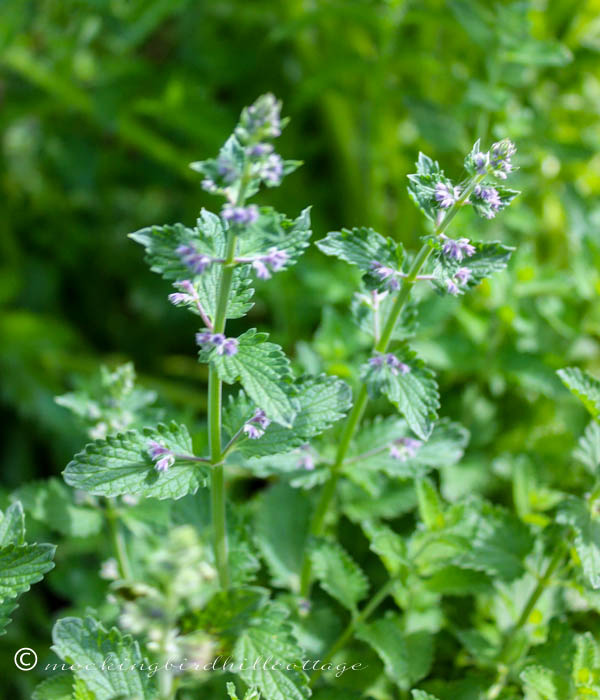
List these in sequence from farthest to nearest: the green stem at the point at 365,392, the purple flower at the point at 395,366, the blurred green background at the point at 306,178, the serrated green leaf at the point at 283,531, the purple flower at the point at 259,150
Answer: the blurred green background at the point at 306,178
the serrated green leaf at the point at 283,531
the purple flower at the point at 395,366
the green stem at the point at 365,392
the purple flower at the point at 259,150

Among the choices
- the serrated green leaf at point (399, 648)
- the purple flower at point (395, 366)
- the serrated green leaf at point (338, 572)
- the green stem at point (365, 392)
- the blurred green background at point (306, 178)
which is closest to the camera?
the green stem at point (365, 392)

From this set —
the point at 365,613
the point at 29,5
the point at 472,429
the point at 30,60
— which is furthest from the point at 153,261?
the point at 29,5

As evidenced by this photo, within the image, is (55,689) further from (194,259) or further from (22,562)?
(194,259)

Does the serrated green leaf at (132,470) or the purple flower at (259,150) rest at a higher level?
the purple flower at (259,150)

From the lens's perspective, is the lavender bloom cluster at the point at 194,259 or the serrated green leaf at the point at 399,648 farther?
the serrated green leaf at the point at 399,648

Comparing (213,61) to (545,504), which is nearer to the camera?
(545,504)

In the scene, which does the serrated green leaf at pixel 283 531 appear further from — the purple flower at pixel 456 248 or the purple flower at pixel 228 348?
the purple flower at pixel 456 248

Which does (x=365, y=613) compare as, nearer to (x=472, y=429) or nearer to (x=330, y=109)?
(x=472, y=429)

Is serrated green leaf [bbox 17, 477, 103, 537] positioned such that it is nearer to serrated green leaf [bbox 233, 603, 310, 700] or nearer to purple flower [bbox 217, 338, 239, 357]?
serrated green leaf [bbox 233, 603, 310, 700]

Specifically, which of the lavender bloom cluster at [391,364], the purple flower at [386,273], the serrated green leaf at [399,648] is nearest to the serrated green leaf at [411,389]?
the lavender bloom cluster at [391,364]
